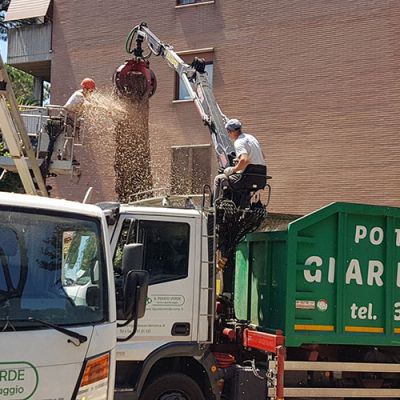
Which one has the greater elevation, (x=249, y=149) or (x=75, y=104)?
(x=75, y=104)

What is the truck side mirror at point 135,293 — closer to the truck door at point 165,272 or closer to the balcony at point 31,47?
the truck door at point 165,272

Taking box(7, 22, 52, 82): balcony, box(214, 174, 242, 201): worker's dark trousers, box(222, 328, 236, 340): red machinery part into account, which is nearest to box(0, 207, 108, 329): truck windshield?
box(222, 328, 236, 340): red machinery part

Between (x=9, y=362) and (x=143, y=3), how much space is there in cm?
1803

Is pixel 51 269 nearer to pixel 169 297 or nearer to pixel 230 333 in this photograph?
pixel 169 297

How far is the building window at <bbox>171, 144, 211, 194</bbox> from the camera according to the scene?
17875 mm

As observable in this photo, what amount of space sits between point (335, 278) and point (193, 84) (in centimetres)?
498

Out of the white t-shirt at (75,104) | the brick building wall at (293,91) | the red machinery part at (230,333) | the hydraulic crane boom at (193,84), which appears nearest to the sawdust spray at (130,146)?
the brick building wall at (293,91)

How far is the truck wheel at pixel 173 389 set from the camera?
6160mm

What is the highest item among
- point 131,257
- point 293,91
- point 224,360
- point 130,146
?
point 293,91

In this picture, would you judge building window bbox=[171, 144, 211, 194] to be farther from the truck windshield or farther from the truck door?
the truck windshield

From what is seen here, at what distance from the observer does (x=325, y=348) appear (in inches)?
275

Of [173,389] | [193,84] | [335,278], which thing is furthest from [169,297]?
[193,84]

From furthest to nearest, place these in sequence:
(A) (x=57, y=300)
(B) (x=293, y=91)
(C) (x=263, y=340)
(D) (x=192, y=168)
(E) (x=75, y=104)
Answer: (D) (x=192, y=168), (B) (x=293, y=91), (E) (x=75, y=104), (C) (x=263, y=340), (A) (x=57, y=300)

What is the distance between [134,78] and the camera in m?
11.7
